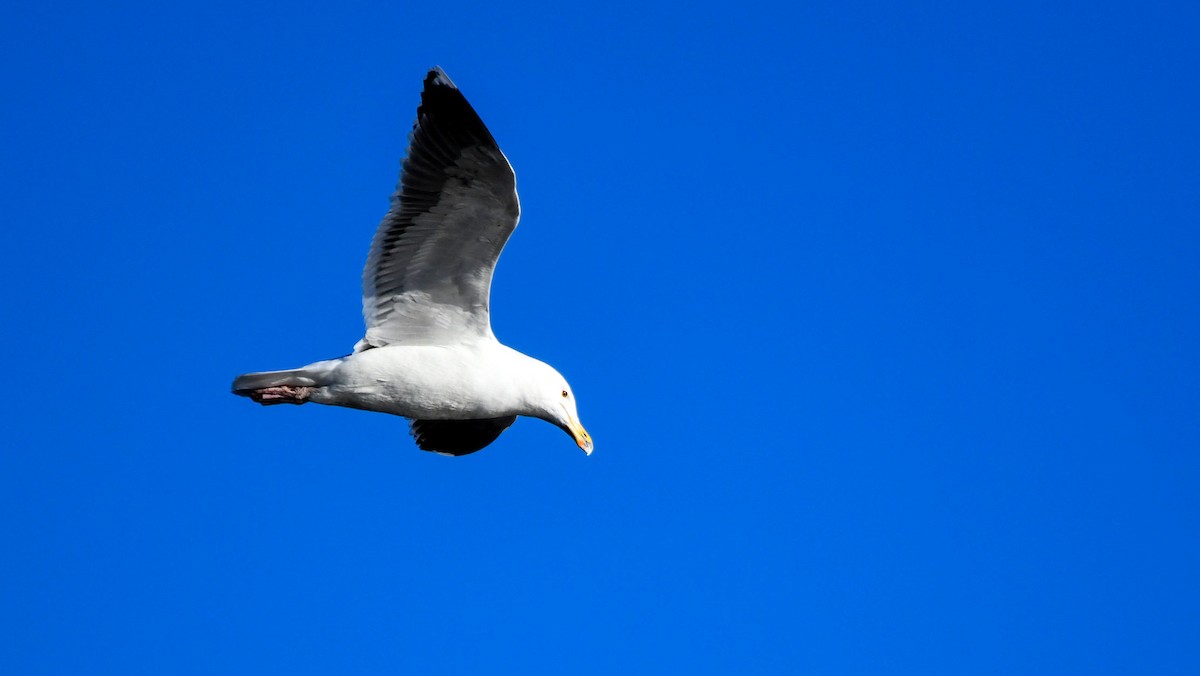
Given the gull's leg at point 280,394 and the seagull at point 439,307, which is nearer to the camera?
the seagull at point 439,307

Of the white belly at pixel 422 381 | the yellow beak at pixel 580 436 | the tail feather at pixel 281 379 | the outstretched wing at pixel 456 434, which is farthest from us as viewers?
the outstretched wing at pixel 456 434

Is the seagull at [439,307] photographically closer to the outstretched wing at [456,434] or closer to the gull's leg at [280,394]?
the gull's leg at [280,394]

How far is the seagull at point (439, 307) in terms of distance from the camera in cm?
1018

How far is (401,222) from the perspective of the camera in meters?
10.5

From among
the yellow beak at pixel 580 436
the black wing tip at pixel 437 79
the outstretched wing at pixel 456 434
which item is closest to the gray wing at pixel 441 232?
the black wing tip at pixel 437 79

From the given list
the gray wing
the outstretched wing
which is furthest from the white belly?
the outstretched wing

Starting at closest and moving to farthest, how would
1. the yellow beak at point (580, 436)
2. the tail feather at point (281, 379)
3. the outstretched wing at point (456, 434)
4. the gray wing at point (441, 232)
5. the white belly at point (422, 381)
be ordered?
the gray wing at point (441, 232), the tail feather at point (281, 379), the white belly at point (422, 381), the yellow beak at point (580, 436), the outstretched wing at point (456, 434)

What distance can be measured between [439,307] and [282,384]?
1.37m

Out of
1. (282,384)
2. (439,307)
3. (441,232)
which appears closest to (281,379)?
(282,384)

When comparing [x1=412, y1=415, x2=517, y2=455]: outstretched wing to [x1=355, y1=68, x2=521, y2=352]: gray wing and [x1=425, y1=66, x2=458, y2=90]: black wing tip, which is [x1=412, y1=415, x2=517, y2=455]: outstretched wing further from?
[x1=425, y1=66, x2=458, y2=90]: black wing tip

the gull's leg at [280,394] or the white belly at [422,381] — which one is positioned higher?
the white belly at [422,381]

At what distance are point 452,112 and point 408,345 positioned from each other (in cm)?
196

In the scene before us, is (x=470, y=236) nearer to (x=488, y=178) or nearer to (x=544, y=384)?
(x=488, y=178)

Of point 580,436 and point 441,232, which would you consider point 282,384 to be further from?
point 580,436
